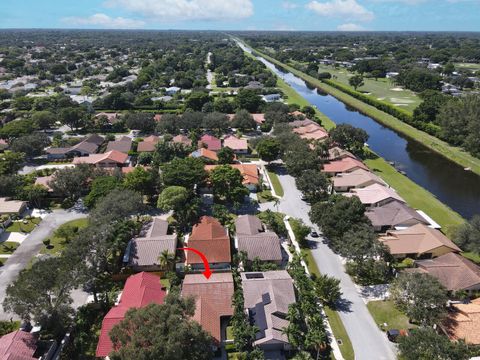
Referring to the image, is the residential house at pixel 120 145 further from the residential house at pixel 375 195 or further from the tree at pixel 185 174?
the residential house at pixel 375 195

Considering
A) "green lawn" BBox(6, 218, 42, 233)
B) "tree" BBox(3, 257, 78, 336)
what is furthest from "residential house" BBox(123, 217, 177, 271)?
"green lawn" BBox(6, 218, 42, 233)

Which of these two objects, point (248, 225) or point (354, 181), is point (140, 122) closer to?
point (248, 225)

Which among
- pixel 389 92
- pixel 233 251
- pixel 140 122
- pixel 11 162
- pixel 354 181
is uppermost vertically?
pixel 140 122

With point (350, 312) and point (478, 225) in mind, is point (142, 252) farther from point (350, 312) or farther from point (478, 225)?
point (478, 225)

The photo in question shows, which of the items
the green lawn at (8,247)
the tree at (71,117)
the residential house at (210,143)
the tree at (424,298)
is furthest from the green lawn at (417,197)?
the tree at (71,117)

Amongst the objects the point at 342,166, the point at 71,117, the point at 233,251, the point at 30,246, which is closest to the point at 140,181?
the point at 30,246

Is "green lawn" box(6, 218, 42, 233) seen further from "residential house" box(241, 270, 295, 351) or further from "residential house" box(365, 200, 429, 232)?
"residential house" box(365, 200, 429, 232)
